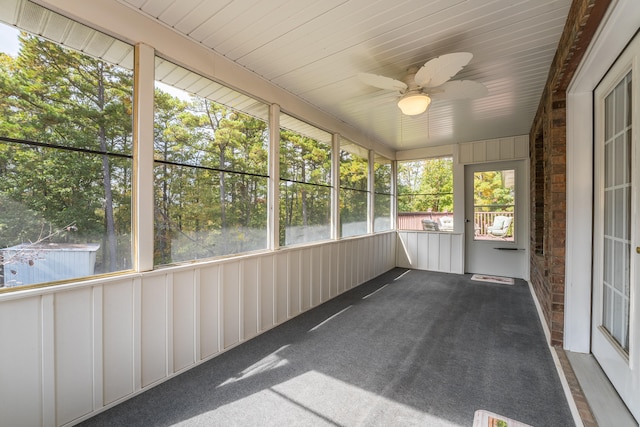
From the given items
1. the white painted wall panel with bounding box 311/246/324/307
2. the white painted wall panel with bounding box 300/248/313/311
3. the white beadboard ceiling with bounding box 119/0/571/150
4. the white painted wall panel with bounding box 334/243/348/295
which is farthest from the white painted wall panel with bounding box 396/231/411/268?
the white beadboard ceiling with bounding box 119/0/571/150

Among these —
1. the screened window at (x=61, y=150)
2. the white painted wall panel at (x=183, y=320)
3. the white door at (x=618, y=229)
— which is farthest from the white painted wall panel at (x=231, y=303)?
the white door at (x=618, y=229)

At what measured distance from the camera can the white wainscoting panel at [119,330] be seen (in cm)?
146

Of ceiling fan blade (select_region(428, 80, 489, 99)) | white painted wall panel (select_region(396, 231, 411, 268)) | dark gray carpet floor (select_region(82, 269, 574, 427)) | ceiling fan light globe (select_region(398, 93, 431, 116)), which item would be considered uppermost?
ceiling fan blade (select_region(428, 80, 489, 99))

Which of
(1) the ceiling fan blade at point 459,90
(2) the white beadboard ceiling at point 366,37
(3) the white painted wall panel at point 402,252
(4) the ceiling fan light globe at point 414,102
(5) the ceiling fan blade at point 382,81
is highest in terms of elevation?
(2) the white beadboard ceiling at point 366,37

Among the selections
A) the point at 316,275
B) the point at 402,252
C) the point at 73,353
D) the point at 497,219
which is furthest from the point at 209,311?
the point at 497,219

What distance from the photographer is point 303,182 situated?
353 cm

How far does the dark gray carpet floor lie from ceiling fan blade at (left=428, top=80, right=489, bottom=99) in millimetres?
2244

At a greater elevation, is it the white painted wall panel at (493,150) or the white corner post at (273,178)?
the white painted wall panel at (493,150)

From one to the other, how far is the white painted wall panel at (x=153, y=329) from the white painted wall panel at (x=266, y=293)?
96cm

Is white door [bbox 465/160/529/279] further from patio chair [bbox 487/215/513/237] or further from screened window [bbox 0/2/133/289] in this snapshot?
screened window [bbox 0/2/133/289]

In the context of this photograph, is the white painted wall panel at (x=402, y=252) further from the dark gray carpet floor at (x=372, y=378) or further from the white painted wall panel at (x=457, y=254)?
the dark gray carpet floor at (x=372, y=378)

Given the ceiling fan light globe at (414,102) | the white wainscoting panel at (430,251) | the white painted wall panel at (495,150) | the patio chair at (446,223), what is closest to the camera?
the ceiling fan light globe at (414,102)

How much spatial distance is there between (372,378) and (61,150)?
250 centimetres

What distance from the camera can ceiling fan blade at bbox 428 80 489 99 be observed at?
2281 mm
